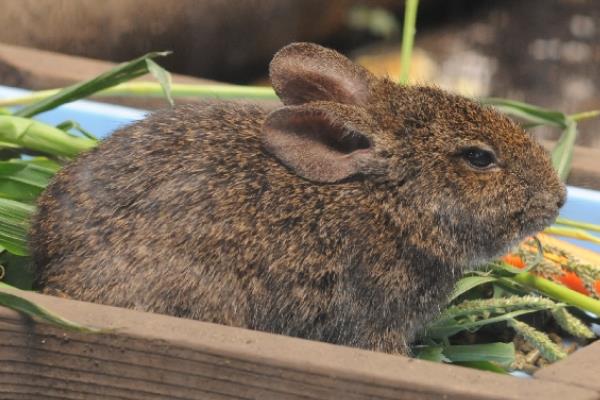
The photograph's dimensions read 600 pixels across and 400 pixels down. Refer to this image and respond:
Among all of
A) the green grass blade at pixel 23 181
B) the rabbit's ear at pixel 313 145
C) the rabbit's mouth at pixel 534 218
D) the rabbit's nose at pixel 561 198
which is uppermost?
the rabbit's ear at pixel 313 145

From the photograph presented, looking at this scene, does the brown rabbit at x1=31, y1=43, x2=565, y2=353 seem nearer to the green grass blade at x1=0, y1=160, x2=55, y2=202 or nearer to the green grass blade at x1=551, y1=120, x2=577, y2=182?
the green grass blade at x1=0, y1=160, x2=55, y2=202

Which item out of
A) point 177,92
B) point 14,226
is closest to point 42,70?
point 177,92

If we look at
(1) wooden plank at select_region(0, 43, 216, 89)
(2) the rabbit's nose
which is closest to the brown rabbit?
(2) the rabbit's nose

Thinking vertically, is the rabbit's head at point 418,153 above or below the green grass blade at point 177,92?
above

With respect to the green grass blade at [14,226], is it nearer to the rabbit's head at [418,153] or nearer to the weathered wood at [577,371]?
the rabbit's head at [418,153]

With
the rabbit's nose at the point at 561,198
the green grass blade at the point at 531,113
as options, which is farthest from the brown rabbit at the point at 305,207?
the green grass blade at the point at 531,113

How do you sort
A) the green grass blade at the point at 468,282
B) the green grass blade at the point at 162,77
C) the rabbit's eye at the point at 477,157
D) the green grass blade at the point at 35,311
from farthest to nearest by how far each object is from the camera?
the green grass blade at the point at 162,77 < the green grass blade at the point at 468,282 < the rabbit's eye at the point at 477,157 < the green grass blade at the point at 35,311
